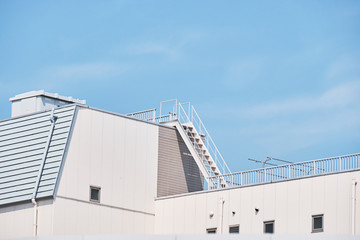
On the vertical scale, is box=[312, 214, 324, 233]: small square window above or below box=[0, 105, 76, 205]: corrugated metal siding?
below

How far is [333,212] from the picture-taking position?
5038cm

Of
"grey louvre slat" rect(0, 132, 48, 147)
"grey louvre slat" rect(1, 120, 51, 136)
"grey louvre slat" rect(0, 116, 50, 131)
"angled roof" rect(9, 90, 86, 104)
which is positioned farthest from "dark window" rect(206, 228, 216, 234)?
"angled roof" rect(9, 90, 86, 104)

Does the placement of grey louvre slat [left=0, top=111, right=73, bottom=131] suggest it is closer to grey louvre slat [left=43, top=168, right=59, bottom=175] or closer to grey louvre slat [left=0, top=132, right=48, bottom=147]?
grey louvre slat [left=0, top=132, right=48, bottom=147]

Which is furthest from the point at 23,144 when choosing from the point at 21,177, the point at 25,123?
the point at 21,177

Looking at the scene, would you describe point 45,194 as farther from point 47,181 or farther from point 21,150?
point 21,150

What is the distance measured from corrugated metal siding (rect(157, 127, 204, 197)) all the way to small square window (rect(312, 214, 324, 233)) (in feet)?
38.8

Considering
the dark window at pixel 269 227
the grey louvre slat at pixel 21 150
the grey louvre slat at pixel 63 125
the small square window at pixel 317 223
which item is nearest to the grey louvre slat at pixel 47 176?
the grey louvre slat at pixel 21 150

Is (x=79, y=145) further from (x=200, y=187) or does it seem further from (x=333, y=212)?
(x=333, y=212)

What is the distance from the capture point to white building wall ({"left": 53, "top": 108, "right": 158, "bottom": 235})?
5488 cm

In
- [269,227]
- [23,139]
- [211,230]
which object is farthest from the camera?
[23,139]

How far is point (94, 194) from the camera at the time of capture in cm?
5634

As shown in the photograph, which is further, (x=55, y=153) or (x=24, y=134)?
(x=24, y=134)

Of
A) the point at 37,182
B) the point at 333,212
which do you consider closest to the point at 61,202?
the point at 37,182

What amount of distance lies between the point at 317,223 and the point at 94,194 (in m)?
13.0
